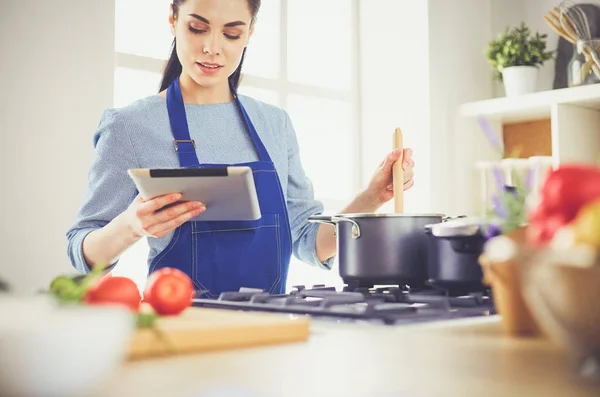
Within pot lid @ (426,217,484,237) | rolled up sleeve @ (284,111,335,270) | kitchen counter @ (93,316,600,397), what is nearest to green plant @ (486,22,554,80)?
rolled up sleeve @ (284,111,335,270)

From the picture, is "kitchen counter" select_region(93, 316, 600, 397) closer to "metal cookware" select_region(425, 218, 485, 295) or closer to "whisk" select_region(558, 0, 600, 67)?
"metal cookware" select_region(425, 218, 485, 295)

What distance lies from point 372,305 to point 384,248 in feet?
0.79

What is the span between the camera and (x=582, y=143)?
3268 mm

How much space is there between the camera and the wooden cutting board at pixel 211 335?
74 cm

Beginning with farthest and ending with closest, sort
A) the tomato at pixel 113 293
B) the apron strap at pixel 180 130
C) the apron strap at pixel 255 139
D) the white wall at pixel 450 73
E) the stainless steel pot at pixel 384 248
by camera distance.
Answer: the white wall at pixel 450 73 < the apron strap at pixel 255 139 < the apron strap at pixel 180 130 < the stainless steel pot at pixel 384 248 < the tomato at pixel 113 293

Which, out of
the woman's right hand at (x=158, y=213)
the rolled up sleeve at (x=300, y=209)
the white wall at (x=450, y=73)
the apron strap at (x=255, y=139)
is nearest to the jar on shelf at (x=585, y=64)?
the white wall at (x=450, y=73)

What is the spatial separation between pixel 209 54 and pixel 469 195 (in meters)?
2.16

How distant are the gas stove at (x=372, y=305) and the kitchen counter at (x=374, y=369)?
0.35 ft

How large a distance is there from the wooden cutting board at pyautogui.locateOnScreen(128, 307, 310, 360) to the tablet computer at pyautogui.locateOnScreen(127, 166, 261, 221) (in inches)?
18.9

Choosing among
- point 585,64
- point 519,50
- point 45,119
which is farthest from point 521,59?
point 45,119

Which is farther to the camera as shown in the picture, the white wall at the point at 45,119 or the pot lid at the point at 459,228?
the white wall at the point at 45,119

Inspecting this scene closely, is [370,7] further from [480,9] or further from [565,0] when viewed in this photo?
[565,0]

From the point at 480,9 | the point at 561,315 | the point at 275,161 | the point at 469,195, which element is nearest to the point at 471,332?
the point at 561,315

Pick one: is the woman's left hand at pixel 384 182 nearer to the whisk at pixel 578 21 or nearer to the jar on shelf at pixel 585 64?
the jar on shelf at pixel 585 64
